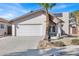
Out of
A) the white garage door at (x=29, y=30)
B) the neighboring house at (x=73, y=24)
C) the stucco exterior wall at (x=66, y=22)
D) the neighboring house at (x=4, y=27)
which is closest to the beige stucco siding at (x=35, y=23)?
the white garage door at (x=29, y=30)

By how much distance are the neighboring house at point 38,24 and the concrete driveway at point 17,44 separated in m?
0.11

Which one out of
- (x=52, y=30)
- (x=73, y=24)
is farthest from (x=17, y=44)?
(x=73, y=24)

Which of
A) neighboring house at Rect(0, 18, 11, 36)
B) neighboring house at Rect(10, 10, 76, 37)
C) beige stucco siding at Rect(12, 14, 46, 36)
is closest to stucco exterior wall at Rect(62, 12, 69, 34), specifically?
neighboring house at Rect(10, 10, 76, 37)

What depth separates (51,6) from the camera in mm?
8141

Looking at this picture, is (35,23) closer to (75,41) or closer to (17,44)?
(17,44)

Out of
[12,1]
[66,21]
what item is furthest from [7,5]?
[66,21]

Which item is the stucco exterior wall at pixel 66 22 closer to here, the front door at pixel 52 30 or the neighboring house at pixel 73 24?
the neighboring house at pixel 73 24

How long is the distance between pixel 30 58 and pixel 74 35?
98 centimetres

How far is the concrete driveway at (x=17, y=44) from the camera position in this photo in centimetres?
821

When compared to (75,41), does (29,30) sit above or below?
above

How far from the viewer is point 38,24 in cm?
834

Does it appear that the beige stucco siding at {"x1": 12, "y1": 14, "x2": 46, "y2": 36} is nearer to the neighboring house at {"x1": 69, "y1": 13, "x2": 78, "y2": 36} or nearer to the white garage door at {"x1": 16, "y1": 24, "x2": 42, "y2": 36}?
the white garage door at {"x1": 16, "y1": 24, "x2": 42, "y2": 36}

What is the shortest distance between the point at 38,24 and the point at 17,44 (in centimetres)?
58

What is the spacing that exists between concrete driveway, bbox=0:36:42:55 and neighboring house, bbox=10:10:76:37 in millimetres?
113
